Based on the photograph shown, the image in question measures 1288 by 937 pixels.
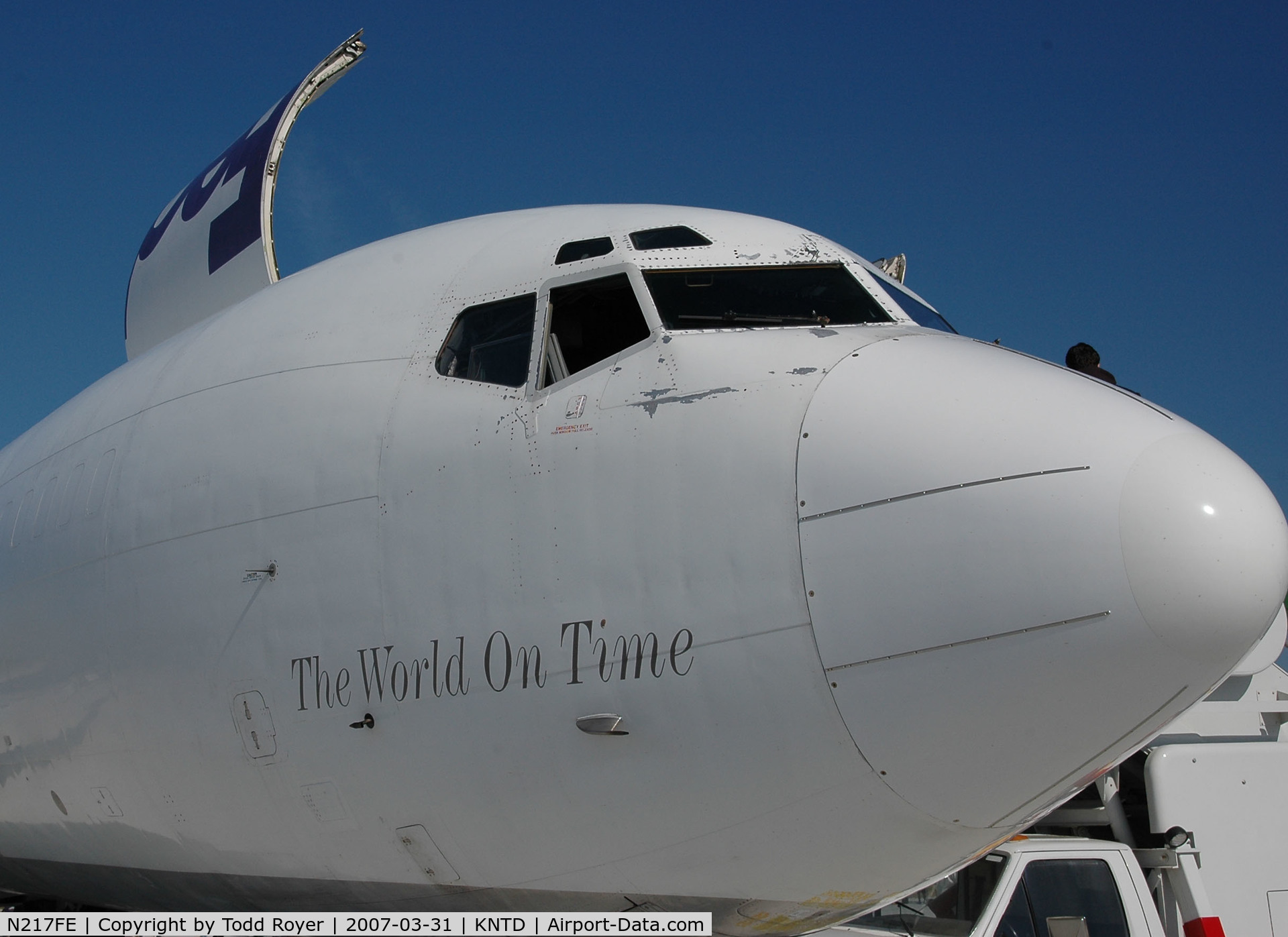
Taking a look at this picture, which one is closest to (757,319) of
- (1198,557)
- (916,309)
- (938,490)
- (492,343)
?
(916,309)

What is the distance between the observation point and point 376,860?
16.3ft

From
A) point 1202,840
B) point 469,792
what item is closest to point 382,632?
point 469,792

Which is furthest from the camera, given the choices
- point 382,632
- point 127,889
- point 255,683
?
point 127,889

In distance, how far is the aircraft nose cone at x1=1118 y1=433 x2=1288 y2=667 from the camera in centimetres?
360

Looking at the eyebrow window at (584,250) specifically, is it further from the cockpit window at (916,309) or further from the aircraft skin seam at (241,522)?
the aircraft skin seam at (241,522)

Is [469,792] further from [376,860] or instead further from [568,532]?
[568,532]

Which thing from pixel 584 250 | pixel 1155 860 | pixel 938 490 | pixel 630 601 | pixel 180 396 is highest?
pixel 584 250

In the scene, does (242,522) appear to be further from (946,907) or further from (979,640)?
(946,907)

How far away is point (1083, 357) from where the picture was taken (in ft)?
25.4

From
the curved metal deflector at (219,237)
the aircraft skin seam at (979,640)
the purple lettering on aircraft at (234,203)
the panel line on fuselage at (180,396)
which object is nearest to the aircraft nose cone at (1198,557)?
the aircraft skin seam at (979,640)

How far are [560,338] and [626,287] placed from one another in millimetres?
377

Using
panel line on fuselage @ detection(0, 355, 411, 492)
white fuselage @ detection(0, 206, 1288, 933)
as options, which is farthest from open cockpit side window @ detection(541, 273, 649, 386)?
panel line on fuselage @ detection(0, 355, 411, 492)

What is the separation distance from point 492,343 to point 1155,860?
5.49 meters

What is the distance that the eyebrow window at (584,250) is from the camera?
17.1 feet
